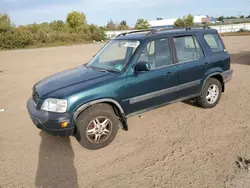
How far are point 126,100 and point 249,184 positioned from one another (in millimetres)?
2061

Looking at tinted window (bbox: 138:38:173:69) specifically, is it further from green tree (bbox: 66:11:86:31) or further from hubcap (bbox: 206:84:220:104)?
green tree (bbox: 66:11:86:31)

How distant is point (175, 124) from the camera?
423 cm

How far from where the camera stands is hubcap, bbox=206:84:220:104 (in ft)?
15.8

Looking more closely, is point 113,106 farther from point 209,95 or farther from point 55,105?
point 209,95

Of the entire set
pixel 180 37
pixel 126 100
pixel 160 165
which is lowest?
pixel 160 165

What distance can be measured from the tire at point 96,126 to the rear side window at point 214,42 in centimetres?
275

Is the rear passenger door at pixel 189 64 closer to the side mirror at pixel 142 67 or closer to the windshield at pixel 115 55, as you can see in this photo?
the side mirror at pixel 142 67

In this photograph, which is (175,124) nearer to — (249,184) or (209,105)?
(209,105)

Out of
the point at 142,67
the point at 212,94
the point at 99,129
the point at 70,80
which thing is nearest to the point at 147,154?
the point at 99,129

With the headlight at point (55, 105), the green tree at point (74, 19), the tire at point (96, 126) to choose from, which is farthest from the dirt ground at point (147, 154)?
the green tree at point (74, 19)

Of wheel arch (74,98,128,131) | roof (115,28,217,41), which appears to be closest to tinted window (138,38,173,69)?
roof (115,28,217,41)

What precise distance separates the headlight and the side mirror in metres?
1.31

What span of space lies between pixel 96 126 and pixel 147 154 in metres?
0.92

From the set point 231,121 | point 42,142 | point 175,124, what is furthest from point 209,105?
point 42,142
